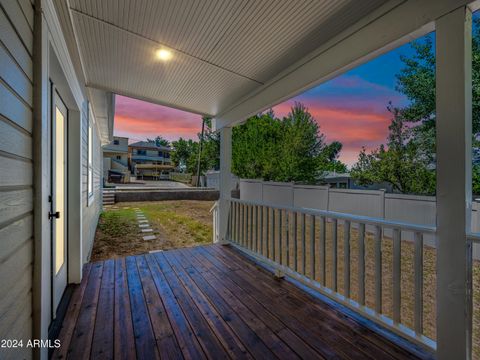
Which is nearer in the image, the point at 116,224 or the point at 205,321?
the point at 205,321

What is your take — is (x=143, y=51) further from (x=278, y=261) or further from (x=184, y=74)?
(x=278, y=261)

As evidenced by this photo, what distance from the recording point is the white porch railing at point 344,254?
5.46 ft

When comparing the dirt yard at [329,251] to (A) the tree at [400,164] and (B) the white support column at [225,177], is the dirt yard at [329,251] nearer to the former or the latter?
(B) the white support column at [225,177]

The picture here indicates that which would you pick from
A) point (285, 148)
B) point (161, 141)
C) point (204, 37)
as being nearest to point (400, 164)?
point (285, 148)

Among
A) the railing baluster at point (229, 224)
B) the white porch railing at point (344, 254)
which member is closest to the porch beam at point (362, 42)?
the white porch railing at point (344, 254)

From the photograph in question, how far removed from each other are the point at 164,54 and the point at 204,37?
0.55 m

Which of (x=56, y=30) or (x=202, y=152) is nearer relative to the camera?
(x=56, y=30)

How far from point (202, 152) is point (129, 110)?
6.95 meters

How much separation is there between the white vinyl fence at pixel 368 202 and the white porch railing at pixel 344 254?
0.49 metres

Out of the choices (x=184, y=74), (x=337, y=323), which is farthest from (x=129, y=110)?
(x=337, y=323)

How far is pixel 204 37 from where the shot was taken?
211cm

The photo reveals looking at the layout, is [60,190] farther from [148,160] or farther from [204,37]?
[148,160]

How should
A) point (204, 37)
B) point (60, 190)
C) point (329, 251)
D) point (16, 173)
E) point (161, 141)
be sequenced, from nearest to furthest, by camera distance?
point (16, 173) < point (204, 37) < point (60, 190) < point (329, 251) < point (161, 141)

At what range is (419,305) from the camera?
64.4 inches
